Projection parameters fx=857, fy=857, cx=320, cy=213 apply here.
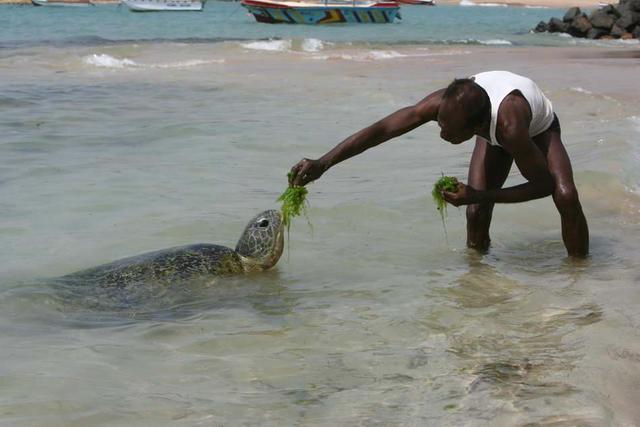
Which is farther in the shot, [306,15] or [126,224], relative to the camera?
[306,15]

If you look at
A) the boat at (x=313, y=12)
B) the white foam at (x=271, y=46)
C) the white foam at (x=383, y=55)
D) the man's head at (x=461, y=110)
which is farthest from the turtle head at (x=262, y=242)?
the boat at (x=313, y=12)

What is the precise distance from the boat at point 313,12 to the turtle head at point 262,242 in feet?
114

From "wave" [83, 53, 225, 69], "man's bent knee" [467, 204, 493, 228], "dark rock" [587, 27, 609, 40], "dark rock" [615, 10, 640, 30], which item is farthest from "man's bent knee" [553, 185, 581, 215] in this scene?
"dark rock" [587, 27, 609, 40]

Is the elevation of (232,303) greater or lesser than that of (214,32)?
lesser

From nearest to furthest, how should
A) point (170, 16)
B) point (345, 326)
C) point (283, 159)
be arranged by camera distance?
1. point (345, 326)
2. point (283, 159)
3. point (170, 16)

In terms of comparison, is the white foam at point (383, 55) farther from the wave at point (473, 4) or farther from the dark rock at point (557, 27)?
the wave at point (473, 4)

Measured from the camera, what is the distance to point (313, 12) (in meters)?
39.6

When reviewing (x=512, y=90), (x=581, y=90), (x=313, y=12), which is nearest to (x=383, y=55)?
(x=581, y=90)

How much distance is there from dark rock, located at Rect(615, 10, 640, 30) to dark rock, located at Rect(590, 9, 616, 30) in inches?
16.2

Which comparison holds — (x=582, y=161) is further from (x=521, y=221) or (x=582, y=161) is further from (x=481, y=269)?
(x=481, y=269)

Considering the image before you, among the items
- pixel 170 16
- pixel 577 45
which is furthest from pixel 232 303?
pixel 170 16

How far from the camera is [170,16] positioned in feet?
150

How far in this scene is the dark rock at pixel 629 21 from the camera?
34.2 meters

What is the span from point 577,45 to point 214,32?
13.8 m
